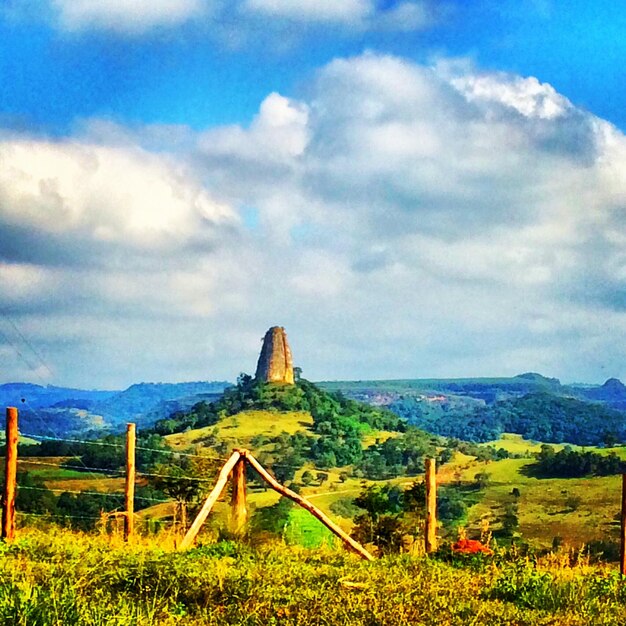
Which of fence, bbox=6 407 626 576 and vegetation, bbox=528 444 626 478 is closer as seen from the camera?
fence, bbox=6 407 626 576

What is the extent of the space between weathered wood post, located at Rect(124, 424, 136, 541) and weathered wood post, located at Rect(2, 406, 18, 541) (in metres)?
2.09

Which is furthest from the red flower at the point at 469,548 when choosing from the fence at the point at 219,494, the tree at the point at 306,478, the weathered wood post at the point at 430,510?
the tree at the point at 306,478

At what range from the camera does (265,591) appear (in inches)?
407

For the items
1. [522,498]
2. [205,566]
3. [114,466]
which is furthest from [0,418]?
[522,498]

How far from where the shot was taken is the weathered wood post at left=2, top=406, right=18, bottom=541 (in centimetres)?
1617

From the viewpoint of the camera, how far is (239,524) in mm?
15914

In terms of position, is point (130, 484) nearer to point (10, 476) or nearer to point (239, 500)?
point (10, 476)

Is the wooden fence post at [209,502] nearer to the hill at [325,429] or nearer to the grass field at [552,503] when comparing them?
the grass field at [552,503]

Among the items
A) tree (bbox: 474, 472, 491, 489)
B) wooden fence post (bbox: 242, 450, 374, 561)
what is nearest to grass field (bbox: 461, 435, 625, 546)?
tree (bbox: 474, 472, 491, 489)

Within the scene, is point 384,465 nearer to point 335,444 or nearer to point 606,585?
point 335,444

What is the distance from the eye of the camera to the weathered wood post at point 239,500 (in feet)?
52.1

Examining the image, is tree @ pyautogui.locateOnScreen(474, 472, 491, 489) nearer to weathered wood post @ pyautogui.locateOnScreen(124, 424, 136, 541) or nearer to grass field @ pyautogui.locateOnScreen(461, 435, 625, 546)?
grass field @ pyautogui.locateOnScreen(461, 435, 625, 546)

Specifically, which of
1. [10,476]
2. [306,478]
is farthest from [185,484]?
[306,478]

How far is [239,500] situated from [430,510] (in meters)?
4.24
